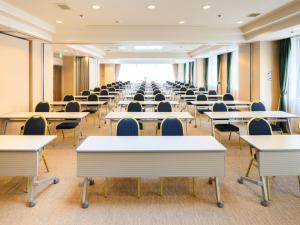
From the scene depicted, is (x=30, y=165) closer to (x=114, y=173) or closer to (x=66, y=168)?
(x=114, y=173)

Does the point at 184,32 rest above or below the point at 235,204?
above

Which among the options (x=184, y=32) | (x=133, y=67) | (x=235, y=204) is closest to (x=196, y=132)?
(x=184, y=32)

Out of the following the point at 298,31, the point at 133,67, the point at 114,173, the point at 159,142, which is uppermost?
the point at 133,67

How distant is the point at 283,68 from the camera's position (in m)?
9.42

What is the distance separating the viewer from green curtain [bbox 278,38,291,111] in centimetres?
924

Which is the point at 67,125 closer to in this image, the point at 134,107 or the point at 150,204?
the point at 134,107

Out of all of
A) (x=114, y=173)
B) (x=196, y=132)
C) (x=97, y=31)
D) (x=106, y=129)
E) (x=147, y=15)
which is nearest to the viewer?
(x=114, y=173)

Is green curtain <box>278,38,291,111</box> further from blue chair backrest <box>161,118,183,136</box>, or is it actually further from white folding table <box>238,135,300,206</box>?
white folding table <box>238,135,300,206</box>

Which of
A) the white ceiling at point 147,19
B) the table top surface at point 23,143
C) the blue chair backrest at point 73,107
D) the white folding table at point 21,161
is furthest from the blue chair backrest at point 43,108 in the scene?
the white folding table at point 21,161

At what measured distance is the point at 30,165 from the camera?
3.82 meters

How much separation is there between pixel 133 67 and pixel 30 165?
29467 millimetres

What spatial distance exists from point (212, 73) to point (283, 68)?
9898 millimetres

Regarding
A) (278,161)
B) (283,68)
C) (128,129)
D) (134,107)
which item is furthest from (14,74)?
(283,68)

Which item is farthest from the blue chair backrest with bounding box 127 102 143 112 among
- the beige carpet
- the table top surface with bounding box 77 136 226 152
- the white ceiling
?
the table top surface with bounding box 77 136 226 152
